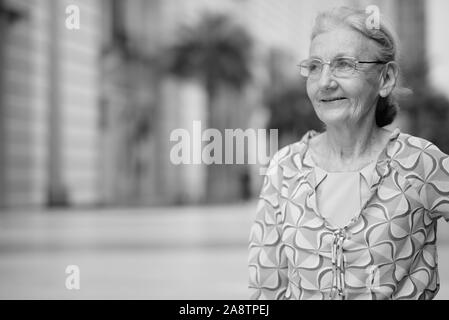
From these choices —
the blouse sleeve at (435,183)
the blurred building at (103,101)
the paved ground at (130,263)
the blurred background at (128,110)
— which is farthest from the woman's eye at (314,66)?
the blurred building at (103,101)

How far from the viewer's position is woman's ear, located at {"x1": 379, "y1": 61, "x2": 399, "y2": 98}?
1.33m

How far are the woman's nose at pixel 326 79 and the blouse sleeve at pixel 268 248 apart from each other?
184mm

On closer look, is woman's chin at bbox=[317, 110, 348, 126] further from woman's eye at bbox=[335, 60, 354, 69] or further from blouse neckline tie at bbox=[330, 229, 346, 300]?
blouse neckline tie at bbox=[330, 229, 346, 300]

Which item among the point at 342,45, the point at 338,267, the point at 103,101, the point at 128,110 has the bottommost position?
the point at 338,267

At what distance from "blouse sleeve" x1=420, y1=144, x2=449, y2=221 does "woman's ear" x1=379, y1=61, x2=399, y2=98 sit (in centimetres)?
13

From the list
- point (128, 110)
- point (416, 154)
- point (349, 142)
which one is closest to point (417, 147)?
point (416, 154)

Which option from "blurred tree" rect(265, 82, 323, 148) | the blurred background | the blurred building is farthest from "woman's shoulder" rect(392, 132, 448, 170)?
"blurred tree" rect(265, 82, 323, 148)

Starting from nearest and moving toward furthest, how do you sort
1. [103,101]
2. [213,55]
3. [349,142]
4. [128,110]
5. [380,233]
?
[380,233] < [349,142] < [103,101] < [213,55] < [128,110]

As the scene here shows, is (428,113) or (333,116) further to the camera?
(428,113)

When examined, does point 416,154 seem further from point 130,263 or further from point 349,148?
point 130,263

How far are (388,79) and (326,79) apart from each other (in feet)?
0.49

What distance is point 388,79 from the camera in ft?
4.42

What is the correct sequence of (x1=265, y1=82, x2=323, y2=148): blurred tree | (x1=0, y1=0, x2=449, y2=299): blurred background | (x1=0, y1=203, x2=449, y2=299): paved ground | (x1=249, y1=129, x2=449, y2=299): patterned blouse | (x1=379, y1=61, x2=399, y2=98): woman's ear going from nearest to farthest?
(x1=249, y1=129, x2=449, y2=299): patterned blouse
(x1=379, y1=61, x2=399, y2=98): woman's ear
(x1=0, y1=203, x2=449, y2=299): paved ground
(x1=0, y1=0, x2=449, y2=299): blurred background
(x1=265, y1=82, x2=323, y2=148): blurred tree
